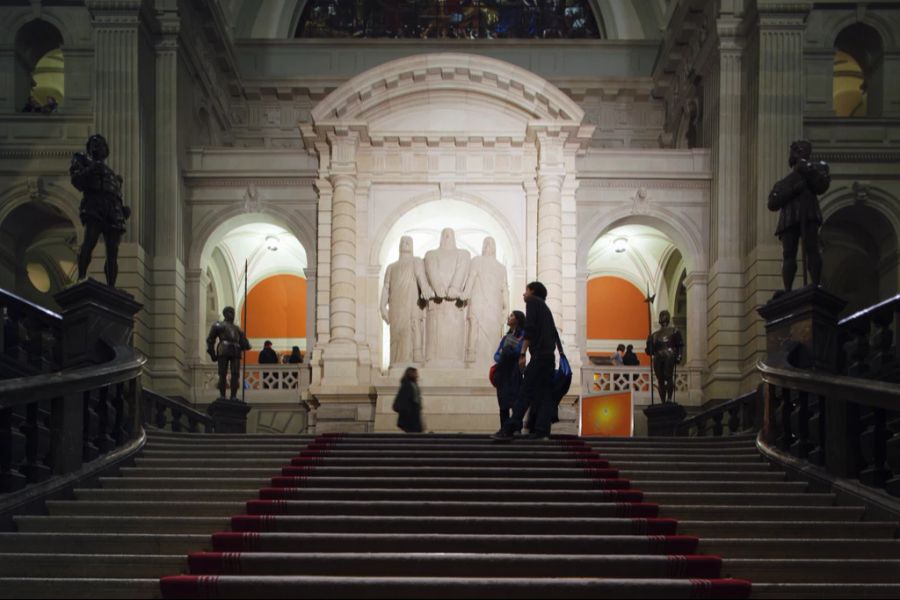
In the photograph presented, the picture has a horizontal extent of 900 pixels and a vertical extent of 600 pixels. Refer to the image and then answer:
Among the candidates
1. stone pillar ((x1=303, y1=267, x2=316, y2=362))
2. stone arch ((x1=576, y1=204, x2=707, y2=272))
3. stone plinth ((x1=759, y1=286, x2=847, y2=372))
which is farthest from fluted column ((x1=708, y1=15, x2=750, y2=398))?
stone plinth ((x1=759, y1=286, x2=847, y2=372))

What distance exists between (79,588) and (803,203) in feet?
30.5

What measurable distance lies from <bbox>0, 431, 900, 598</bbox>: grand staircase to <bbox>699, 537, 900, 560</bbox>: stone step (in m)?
0.01

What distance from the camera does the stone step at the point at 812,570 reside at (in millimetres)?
9562

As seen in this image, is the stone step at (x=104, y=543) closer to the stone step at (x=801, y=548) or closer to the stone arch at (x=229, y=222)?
the stone step at (x=801, y=548)

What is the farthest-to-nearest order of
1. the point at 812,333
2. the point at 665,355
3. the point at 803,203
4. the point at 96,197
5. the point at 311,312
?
the point at 311,312 < the point at 665,355 < the point at 96,197 < the point at 803,203 < the point at 812,333

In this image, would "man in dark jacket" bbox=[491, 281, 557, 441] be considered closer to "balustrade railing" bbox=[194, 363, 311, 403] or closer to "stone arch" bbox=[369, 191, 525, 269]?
"stone arch" bbox=[369, 191, 525, 269]

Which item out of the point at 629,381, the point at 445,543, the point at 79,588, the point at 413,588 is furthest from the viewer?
the point at 629,381

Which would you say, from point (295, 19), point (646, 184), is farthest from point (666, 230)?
point (295, 19)

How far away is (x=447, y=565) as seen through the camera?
9312 mm

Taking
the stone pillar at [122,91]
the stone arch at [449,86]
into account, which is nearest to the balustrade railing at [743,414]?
the stone arch at [449,86]

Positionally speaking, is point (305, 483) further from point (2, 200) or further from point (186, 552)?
point (2, 200)

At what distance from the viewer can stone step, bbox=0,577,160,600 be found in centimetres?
892

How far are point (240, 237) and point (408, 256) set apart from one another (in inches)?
396

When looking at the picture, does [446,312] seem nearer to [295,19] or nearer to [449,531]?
[295,19]
